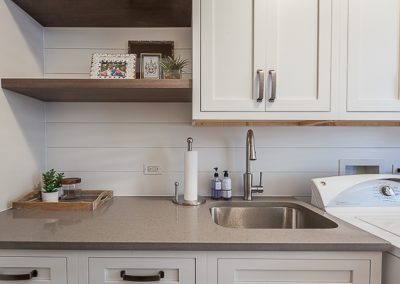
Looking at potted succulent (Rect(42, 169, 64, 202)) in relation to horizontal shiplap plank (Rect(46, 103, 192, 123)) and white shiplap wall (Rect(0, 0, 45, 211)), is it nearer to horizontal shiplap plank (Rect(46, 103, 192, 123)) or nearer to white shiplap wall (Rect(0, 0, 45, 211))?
white shiplap wall (Rect(0, 0, 45, 211))

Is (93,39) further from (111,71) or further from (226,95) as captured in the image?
(226,95)

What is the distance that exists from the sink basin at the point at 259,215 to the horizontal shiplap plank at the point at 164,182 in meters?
0.13

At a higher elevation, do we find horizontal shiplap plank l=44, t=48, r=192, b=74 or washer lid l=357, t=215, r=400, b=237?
horizontal shiplap plank l=44, t=48, r=192, b=74

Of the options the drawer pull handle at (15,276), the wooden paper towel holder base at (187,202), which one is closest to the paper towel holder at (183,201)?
the wooden paper towel holder base at (187,202)

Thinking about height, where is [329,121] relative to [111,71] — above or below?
→ below

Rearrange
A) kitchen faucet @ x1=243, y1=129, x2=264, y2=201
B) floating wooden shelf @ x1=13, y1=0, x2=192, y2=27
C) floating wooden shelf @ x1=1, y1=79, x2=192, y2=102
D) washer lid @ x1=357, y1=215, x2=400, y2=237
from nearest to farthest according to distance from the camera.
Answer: washer lid @ x1=357, y1=215, x2=400, y2=237
floating wooden shelf @ x1=1, y1=79, x2=192, y2=102
floating wooden shelf @ x1=13, y1=0, x2=192, y2=27
kitchen faucet @ x1=243, y1=129, x2=264, y2=201

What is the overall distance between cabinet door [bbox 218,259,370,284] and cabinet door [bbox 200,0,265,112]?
65cm

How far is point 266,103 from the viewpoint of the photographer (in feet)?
3.95

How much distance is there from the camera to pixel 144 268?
2.87 feet

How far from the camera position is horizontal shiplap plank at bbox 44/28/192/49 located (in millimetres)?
1489

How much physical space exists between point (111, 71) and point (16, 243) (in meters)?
0.88

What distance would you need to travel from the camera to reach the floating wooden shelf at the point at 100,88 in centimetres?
116

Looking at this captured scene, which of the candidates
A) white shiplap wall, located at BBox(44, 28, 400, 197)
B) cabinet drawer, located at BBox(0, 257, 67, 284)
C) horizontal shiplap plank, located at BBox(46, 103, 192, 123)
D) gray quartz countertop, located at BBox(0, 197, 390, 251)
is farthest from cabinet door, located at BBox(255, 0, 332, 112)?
cabinet drawer, located at BBox(0, 257, 67, 284)

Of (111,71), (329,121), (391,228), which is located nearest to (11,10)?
(111,71)
